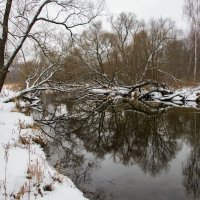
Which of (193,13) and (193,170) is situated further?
(193,13)

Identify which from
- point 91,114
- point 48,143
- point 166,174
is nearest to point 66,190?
point 166,174

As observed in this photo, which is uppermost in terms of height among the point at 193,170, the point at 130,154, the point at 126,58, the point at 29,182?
the point at 126,58

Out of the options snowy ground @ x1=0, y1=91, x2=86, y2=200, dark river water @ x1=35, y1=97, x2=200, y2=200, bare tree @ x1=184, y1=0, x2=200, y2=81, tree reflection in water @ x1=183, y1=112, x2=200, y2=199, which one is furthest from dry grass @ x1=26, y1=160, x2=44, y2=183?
bare tree @ x1=184, y1=0, x2=200, y2=81

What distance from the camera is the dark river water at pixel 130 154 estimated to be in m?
7.29

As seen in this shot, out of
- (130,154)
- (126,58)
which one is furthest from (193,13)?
(130,154)

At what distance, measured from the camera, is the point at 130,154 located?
10.2m

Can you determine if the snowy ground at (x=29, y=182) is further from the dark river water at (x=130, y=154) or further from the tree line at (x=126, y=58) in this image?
the tree line at (x=126, y=58)

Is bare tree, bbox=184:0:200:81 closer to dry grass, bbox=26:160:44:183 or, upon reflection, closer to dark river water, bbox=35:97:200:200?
dark river water, bbox=35:97:200:200

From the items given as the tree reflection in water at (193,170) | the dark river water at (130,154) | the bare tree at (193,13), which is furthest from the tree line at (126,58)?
the tree reflection in water at (193,170)

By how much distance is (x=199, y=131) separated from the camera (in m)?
13.3

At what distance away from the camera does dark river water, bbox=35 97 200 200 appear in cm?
729

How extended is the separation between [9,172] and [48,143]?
558 centimetres

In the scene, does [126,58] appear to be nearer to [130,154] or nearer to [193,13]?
[193,13]

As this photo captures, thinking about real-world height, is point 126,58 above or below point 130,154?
above
